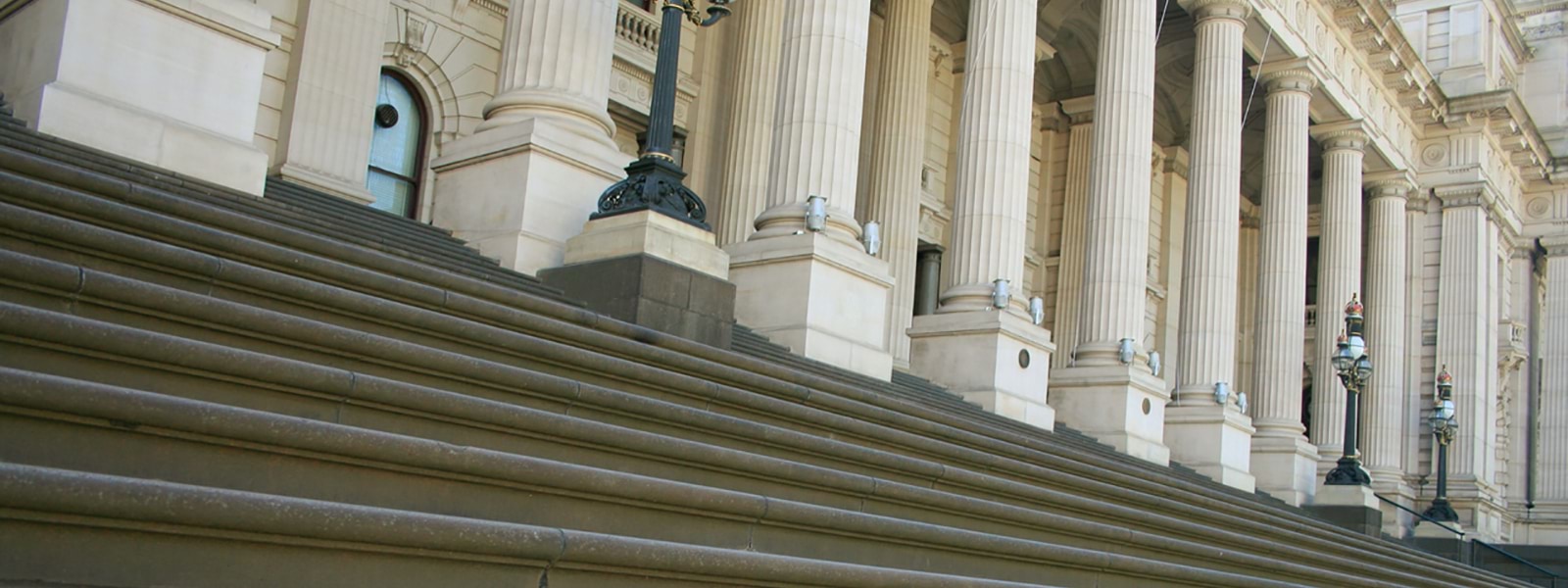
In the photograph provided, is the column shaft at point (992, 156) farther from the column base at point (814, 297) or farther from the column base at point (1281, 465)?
the column base at point (1281, 465)

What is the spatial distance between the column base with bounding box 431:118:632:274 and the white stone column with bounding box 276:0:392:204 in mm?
2504

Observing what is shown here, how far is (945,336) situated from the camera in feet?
61.8

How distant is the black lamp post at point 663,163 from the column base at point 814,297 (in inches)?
106

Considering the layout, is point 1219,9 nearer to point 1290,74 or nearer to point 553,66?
point 1290,74

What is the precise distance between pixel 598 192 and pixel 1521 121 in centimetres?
3379

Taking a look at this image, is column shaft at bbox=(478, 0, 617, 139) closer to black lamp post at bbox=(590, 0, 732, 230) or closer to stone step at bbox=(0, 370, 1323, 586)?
black lamp post at bbox=(590, 0, 732, 230)

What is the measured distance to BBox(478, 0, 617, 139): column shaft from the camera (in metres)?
13.1

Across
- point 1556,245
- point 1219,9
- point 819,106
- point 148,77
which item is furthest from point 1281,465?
point 148,77

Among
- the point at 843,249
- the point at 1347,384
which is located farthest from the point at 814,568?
the point at 1347,384

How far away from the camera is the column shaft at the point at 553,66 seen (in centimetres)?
1309

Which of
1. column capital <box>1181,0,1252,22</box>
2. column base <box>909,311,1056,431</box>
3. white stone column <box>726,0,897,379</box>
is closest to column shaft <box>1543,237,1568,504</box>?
column capital <box>1181,0,1252,22</box>

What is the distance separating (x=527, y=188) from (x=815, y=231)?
3731 mm

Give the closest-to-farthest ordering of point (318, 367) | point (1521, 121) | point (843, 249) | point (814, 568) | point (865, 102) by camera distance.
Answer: point (318, 367)
point (814, 568)
point (843, 249)
point (865, 102)
point (1521, 121)

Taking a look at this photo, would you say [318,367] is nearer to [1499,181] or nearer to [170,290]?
[170,290]
